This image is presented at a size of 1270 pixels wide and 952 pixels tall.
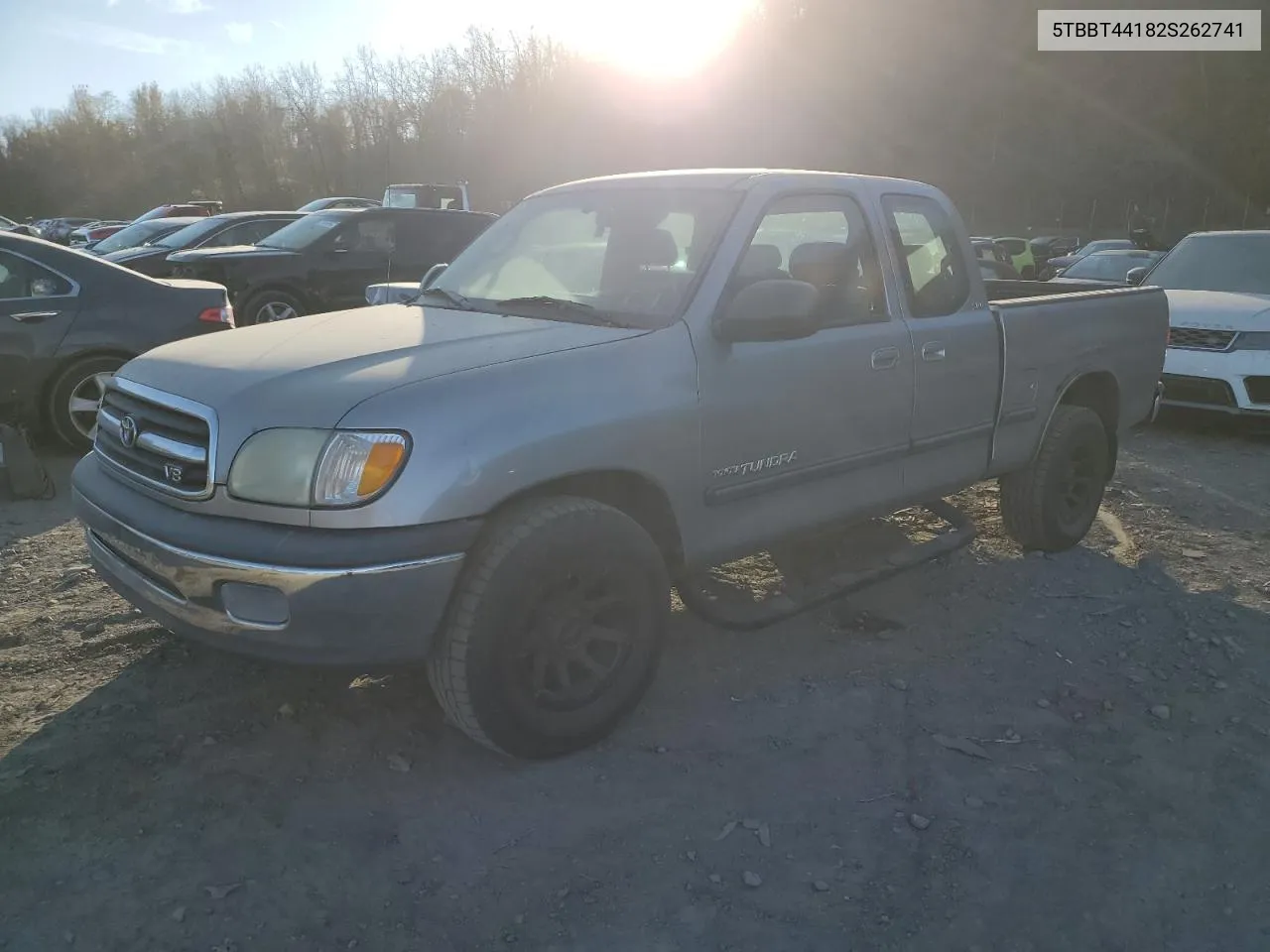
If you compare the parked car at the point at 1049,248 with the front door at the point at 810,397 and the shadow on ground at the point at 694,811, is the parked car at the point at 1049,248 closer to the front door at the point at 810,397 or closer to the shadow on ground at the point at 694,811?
the front door at the point at 810,397

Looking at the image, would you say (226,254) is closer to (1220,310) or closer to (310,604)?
(310,604)

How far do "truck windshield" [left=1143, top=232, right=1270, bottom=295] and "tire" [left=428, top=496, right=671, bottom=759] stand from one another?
7596mm

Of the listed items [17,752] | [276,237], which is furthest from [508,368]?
[276,237]

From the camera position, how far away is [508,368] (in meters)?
2.95

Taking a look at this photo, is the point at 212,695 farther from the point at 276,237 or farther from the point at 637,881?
the point at 276,237

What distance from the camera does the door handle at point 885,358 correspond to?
3.91 metres

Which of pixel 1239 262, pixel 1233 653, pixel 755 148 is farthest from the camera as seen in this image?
pixel 755 148

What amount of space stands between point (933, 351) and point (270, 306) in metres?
8.42

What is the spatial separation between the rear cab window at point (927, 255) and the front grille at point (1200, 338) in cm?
463

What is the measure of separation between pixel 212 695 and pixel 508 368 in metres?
1.67

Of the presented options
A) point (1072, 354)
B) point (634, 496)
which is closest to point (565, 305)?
point (634, 496)

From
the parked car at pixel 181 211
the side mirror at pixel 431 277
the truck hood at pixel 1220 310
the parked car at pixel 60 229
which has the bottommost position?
the truck hood at pixel 1220 310

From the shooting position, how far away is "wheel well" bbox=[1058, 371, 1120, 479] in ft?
17.2

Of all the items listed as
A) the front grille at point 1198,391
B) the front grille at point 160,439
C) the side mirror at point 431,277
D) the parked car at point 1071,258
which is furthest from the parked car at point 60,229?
the front grille at point 160,439
